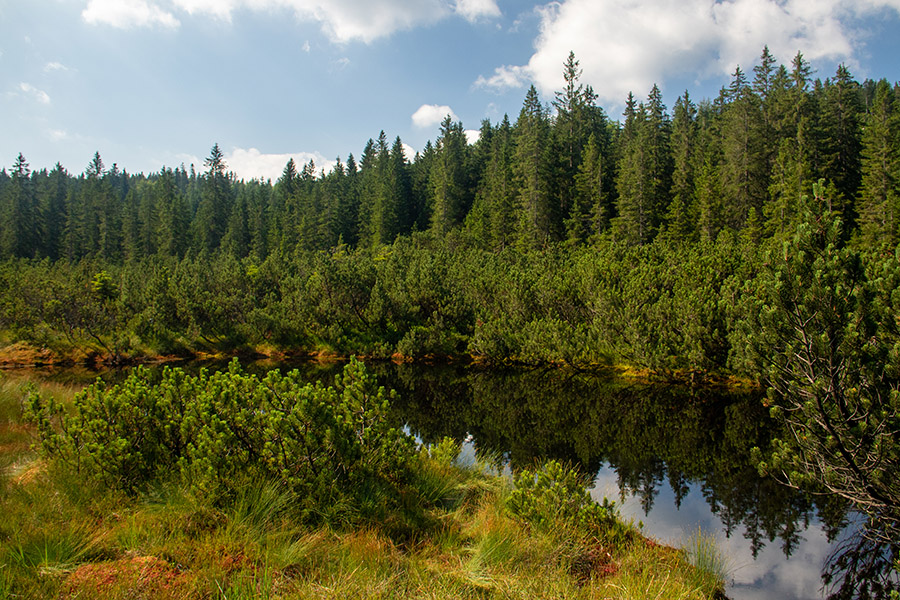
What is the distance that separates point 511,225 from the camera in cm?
5616

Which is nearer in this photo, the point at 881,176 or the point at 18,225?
the point at 881,176

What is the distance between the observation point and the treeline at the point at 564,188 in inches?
1706

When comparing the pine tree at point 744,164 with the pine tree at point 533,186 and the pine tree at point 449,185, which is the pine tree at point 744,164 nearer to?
the pine tree at point 533,186

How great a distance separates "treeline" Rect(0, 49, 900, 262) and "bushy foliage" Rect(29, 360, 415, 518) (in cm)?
3090

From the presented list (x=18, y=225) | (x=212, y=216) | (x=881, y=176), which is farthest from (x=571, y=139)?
(x=18, y=225)

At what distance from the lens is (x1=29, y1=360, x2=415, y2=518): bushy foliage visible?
5191mm

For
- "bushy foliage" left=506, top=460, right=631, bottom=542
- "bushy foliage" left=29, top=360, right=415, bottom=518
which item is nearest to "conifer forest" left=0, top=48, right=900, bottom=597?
"bushy foliage" left=506, top=460, right=631, bottom=542

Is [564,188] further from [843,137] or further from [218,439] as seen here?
[218,439]

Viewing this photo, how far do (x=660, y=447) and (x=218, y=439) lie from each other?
1109 centimetres

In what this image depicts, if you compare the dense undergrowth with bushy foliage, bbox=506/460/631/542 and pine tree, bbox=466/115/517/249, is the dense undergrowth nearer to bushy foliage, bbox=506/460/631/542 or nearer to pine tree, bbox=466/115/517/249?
bushy foliage, bbox=506/460/631/542

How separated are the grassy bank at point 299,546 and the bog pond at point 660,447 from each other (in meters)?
2.07

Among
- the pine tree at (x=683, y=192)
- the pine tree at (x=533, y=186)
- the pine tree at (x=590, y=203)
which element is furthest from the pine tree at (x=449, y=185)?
the pine tree at (x=683, y=192)

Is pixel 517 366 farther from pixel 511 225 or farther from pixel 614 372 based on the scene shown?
pixel 511 225

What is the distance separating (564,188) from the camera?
193ft
